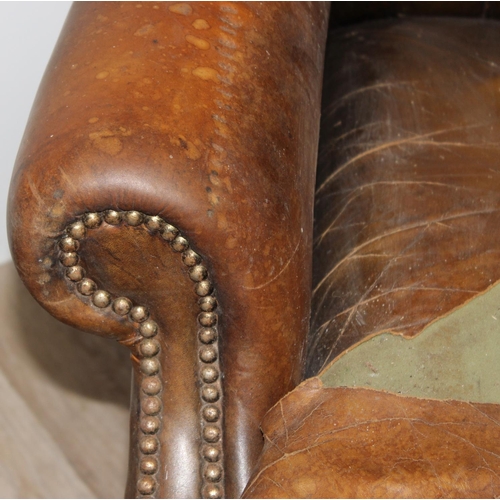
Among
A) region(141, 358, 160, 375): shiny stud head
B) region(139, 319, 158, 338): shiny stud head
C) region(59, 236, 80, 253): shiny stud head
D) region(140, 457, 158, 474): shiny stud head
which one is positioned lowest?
region(140, 457, 158, 474): shiny stud head

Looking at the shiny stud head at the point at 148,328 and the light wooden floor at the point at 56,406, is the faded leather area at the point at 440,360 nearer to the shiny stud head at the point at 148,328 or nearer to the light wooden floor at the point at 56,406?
the shiny stud head at the point at 148,328

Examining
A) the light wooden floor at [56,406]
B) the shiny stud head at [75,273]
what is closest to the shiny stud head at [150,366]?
the shiny stud head at [75,273]

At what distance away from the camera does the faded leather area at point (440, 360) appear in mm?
664

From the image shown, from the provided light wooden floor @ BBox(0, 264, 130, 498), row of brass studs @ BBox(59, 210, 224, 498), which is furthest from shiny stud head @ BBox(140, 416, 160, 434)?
light wooden floor @ BBox(0, 264, 130, 498)

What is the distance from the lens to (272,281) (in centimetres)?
67

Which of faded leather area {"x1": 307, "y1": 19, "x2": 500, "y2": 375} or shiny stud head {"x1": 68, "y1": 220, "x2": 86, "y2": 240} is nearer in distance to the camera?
shiny stud head {"x1": 68, "y1": 220, "x2": 86, "y2": 240}

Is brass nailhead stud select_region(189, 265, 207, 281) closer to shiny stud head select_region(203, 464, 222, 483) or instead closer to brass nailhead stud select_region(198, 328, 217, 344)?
brass nailhead stud select_region(198, 328, 217, 344)

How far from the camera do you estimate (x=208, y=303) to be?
66cm

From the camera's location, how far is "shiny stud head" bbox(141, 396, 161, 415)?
69cm

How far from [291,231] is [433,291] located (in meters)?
0.16

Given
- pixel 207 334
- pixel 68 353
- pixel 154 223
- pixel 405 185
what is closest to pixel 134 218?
pixel 154 223

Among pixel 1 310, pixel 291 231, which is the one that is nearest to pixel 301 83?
pixel 291 231

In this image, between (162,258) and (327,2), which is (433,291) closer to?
(162,258)

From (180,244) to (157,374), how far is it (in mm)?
140
